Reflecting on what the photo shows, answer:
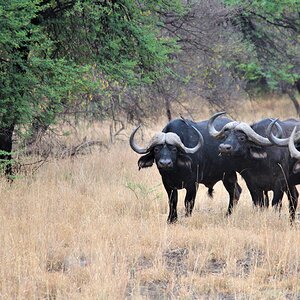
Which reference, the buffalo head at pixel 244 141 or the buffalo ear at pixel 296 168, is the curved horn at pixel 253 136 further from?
the buffalo ear at pixel 296 168

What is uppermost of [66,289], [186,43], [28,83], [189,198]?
[186,43]

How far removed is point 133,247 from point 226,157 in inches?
112

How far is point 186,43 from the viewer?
1652 cm

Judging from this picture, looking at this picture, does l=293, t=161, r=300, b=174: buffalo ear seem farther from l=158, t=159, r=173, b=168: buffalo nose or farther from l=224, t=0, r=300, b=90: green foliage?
l=224, t=0, r=300, b=90: green foliage

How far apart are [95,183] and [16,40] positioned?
318 centimetres

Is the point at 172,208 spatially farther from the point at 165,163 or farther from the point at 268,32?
the point at 268,32

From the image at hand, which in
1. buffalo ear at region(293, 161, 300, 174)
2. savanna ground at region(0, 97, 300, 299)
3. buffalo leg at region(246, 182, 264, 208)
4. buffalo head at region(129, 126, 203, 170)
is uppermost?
buffalo head at region(129, 126, 203, 170)

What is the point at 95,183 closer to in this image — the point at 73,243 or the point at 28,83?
the point at 28,83

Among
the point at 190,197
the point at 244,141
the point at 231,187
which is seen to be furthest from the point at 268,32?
the point at 190,197

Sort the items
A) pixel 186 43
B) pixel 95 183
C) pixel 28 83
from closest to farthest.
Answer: pixel 28 83, pixel 95 183, pixel 186 43

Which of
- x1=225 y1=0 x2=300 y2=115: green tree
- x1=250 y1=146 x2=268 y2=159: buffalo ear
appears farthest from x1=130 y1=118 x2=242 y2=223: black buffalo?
x1=225 y1=0 x2=300 y2=115: green tree

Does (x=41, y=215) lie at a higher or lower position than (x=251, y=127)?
lower

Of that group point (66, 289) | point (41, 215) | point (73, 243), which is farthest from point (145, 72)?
point (66, 289)

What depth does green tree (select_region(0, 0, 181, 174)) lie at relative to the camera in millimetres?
11266
